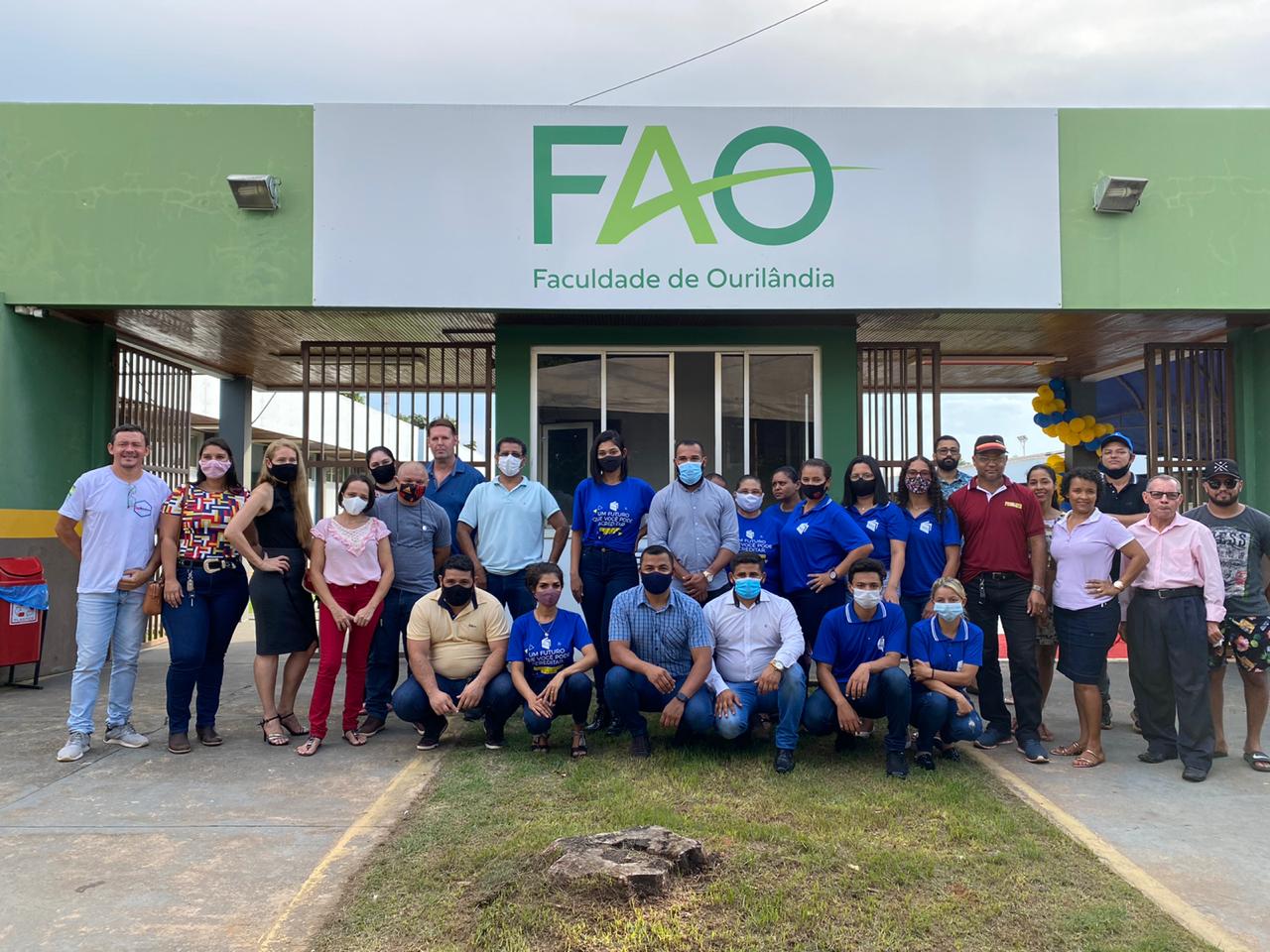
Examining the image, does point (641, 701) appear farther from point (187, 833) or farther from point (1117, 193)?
point (1117, 193)

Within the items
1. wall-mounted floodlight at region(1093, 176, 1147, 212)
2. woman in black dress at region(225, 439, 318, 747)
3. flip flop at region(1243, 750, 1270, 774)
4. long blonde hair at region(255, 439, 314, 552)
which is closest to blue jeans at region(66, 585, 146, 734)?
woman in black dress at region(225, 439, 318, 747)

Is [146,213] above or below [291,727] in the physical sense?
above

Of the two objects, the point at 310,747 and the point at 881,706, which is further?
the point at 310,747

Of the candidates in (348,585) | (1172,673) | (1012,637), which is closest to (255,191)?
(348,585)

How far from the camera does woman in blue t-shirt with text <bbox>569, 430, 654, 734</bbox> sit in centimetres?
620

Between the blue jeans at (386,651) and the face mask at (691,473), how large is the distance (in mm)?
1940

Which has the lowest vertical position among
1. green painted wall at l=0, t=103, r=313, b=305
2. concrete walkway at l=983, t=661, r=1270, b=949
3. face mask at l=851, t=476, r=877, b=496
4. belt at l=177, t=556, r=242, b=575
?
concrete walkway at l=983, t=661, r=1270, b=949

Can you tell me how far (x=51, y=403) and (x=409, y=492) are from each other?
4.68 meters

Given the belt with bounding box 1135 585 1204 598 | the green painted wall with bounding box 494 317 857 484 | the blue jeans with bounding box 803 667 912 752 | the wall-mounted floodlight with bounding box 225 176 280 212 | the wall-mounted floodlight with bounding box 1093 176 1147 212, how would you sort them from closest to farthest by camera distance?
the blue jeans with bounding box 803 667 912 752 → the belt with bounding box 1135 585 1204 598 → the wall-mounted floodlight with bounding box 225 176 280 212 → the wall-mounted floodlight with bounding box 1093 176 1147 212 → the green painted wall with bounding box 494 317 857 484

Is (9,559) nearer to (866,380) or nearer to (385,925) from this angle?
(385,925)

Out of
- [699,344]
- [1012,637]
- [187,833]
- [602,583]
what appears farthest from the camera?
[699,344]

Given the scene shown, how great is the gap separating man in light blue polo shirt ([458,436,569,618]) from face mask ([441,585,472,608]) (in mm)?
558

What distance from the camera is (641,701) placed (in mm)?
5691

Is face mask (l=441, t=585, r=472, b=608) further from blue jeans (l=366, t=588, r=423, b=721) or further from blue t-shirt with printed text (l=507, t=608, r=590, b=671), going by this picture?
blue jeans (l=366, t=588, r=423, b=721)
